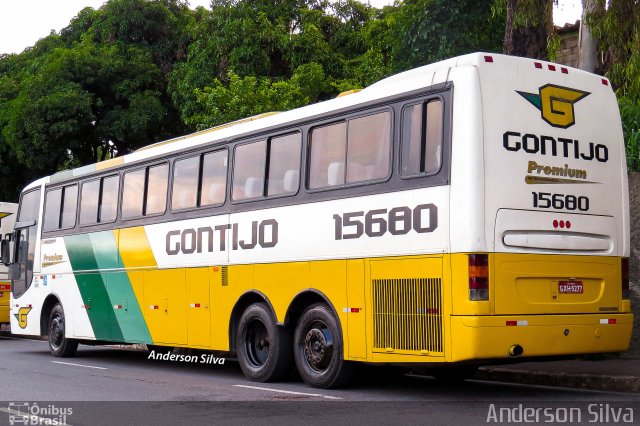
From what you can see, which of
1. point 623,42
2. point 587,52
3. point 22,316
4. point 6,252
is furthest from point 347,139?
point 6,252

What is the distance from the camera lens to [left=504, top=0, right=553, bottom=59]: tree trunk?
16.2 metres

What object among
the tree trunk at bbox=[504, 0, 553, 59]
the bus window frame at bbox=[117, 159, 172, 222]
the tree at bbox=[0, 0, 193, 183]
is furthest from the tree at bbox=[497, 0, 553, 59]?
the tree at bbox=[0, 0, 193, 183]

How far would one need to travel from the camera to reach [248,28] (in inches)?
1172

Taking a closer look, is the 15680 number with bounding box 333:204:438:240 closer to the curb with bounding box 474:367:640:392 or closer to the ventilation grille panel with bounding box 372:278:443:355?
the ventilation grille panel with bounding box 372:278:443:355

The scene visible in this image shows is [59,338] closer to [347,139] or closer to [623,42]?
[347,139]

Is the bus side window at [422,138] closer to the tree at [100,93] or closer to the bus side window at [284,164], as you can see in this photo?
the bus side window at [284,164]

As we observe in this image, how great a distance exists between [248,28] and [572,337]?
21.3 meters

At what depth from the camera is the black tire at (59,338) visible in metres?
18.0

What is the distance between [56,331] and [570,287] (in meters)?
11.1

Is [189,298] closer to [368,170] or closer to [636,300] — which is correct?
[368,170]

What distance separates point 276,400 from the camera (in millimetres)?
10562

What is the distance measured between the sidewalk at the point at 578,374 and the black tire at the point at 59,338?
8.40 meters

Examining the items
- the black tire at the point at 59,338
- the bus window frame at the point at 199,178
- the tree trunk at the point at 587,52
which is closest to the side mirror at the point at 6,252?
the black tire at the point at 59,338

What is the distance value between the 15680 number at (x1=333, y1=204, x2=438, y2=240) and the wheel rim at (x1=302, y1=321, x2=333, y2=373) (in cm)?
116
